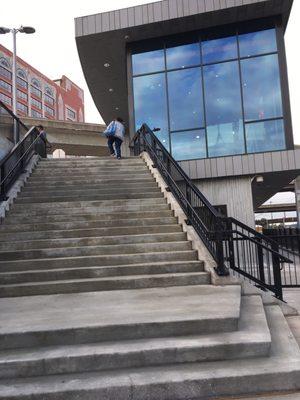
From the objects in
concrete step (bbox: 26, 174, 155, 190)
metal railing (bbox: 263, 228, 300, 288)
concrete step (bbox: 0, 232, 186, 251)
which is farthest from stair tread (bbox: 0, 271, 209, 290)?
concrete step (bbox: 26, 174, 155, 190)

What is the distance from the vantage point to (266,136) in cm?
1447

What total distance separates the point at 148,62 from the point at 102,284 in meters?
12.3

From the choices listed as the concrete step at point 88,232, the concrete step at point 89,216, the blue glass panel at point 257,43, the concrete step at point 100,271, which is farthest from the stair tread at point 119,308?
the blue glass panel at point 257,43

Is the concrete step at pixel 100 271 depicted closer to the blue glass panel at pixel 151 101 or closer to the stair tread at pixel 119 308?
the stair tread at pixel 119 308

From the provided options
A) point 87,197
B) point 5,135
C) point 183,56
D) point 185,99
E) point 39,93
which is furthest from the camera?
point 39,93

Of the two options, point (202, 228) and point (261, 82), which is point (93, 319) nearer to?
point (202, 228)

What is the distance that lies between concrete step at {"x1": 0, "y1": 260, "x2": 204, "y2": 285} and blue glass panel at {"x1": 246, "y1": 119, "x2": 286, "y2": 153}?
8.70 metres

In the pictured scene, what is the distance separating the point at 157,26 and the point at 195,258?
11507mm

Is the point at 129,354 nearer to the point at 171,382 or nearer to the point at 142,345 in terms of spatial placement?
the point at 142,345

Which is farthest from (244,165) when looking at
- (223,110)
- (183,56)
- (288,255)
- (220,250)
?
(220,250)

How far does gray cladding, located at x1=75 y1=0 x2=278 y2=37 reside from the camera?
48.0ft

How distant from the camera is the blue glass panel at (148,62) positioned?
16.3 m

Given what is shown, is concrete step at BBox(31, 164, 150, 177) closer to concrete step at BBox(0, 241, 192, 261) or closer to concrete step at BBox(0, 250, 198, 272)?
concrete step at BBox(0, 241, 192, 261)

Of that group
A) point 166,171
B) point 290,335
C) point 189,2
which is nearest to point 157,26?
point 189,2
